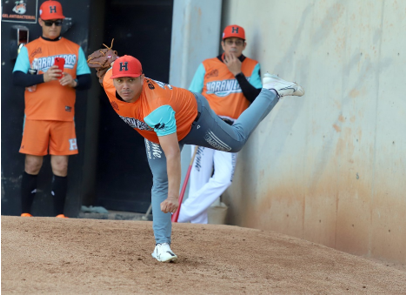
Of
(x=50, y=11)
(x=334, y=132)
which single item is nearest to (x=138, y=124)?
(x=334, y=132)

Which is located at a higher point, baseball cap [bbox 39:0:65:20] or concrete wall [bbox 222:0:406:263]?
baseball cap [bbox 39:0:65:20]

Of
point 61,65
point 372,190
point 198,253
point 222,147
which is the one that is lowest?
point 198,253

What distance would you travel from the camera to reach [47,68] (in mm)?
7402

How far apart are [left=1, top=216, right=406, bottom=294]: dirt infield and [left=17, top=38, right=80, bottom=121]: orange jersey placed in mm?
1821

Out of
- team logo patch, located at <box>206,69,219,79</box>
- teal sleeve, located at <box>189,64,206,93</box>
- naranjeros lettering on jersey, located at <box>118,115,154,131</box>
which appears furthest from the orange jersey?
naranjeros lettering on jersey, located at <box>118,115,154,131</box>

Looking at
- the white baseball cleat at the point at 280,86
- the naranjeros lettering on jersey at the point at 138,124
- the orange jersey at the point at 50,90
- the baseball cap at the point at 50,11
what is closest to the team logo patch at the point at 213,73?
the orange jersey at the point at 50,90

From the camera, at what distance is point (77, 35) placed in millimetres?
8086

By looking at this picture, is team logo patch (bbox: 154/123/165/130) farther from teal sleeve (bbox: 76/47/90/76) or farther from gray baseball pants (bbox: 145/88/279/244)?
teal sleeve (bbox: 76/47/90/76)

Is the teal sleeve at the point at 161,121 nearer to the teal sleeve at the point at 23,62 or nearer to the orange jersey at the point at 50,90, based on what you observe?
the orange jersey at the point at 50,90

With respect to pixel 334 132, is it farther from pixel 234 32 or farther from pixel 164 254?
pixel 164 254

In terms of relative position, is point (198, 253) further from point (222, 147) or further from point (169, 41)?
point (169, 41)

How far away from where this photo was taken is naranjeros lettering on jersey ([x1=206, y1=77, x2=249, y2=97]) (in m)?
7.33

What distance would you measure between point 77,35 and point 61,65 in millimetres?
1087

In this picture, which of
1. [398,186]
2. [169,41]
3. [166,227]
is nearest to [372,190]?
[398,186]
